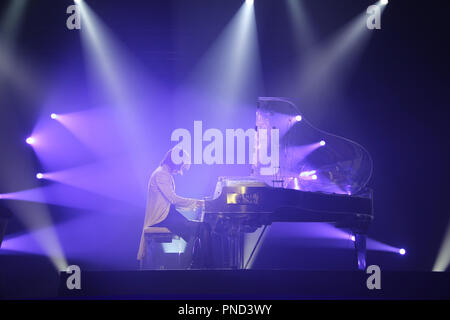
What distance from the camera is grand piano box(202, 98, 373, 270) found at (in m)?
4.86

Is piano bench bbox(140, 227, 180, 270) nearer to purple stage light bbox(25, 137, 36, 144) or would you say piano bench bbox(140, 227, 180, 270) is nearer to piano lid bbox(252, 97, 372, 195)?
piano lid bbox(252, 97, 372, 195)

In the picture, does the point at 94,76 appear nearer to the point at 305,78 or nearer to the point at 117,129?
the point at 117,129

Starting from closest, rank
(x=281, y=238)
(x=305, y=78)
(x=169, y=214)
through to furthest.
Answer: (x=169, y=214), (x=281, y=238), (x=305, y=78)

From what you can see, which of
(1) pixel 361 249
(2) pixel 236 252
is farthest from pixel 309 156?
(2) pixel 236 252

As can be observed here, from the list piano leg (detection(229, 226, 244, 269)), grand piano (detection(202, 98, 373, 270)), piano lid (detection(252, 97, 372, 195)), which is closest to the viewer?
grand piano (detection(202, 98, 373, 270))

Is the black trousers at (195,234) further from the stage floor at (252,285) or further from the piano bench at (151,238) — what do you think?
the stage floor at (252,285)

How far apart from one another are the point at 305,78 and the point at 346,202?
2.53 m

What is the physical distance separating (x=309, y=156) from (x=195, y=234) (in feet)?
5.24

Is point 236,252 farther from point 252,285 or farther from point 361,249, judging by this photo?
point 361,249

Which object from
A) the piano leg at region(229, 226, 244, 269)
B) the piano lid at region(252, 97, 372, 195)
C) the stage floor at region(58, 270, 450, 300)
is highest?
the piano lid at region(252, 97, 372, 195)

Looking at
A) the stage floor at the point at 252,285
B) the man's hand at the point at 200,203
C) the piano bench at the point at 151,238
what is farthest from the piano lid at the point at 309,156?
the stage floor at the point at 252,285

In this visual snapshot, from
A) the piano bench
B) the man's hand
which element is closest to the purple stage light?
the piano bench

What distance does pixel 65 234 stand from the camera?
22.6ft
